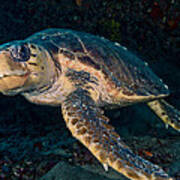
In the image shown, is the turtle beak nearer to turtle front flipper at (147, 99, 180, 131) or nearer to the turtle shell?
the turtle shell

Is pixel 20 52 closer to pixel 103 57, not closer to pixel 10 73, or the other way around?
pixel 10 73

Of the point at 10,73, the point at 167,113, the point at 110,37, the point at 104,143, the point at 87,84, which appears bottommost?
the point at 167,113

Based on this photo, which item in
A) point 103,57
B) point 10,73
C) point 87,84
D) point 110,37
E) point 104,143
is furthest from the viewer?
point 110,37

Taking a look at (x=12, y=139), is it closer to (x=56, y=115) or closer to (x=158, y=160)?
(x=56, y=115)

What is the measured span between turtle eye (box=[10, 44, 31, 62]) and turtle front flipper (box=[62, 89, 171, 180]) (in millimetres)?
771

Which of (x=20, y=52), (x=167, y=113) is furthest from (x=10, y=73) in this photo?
(x=167, y=113)

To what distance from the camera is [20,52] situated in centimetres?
197

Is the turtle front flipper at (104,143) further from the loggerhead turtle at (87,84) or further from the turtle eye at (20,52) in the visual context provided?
the turtle eye at (20,52)

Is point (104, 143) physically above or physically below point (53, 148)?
above

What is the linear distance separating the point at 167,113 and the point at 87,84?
2.01m

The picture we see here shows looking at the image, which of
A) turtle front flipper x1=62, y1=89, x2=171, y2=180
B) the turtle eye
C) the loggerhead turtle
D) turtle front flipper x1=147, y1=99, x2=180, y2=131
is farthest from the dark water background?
the turtle eye

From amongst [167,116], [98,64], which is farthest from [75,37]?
[167,116]

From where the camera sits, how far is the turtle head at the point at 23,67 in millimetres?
1854

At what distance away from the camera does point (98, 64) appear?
2.64m
